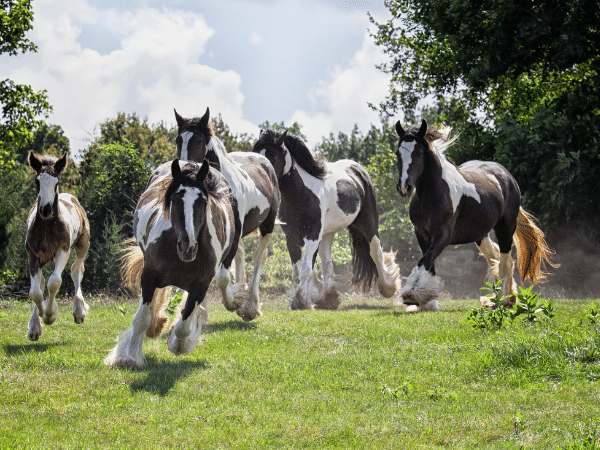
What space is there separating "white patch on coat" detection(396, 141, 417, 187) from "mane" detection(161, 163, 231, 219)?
11.3 feet

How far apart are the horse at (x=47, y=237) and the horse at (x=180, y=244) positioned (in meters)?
1.68

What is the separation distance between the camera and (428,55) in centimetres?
2017

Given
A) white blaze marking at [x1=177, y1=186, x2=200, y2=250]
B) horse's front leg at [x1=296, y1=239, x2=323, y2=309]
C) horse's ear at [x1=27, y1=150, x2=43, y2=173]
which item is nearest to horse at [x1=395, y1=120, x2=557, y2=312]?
horse's front leg at [x1=296, y1=239, x2=323, y2=309]

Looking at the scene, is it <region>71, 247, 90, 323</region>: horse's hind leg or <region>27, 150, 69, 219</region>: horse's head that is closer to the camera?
<region>27, 150, 69, 219</region>: horse's head

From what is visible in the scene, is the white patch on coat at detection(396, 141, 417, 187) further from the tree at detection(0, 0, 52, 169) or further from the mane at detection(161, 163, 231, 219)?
the tree at detection(0, 0, 52, 169)

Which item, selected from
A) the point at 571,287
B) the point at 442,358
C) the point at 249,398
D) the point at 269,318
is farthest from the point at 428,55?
the point at 249,398

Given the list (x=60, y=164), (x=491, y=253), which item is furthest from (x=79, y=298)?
(x=491, y=253)

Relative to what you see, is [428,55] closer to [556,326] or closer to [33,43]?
[33,43]

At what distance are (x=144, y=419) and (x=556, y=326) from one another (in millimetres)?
5032

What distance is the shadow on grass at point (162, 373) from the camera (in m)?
5.44

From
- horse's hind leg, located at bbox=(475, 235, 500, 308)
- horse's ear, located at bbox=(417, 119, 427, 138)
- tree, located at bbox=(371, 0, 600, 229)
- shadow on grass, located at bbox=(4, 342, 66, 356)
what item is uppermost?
tree, located at bbox=(371, 0, 600, 229)

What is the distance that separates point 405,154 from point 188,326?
466 centimetres

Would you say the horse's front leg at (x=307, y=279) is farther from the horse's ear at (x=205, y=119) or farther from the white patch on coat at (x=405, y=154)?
the horse's ear at (x=205, y=119)

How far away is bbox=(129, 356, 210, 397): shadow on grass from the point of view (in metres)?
5.44
